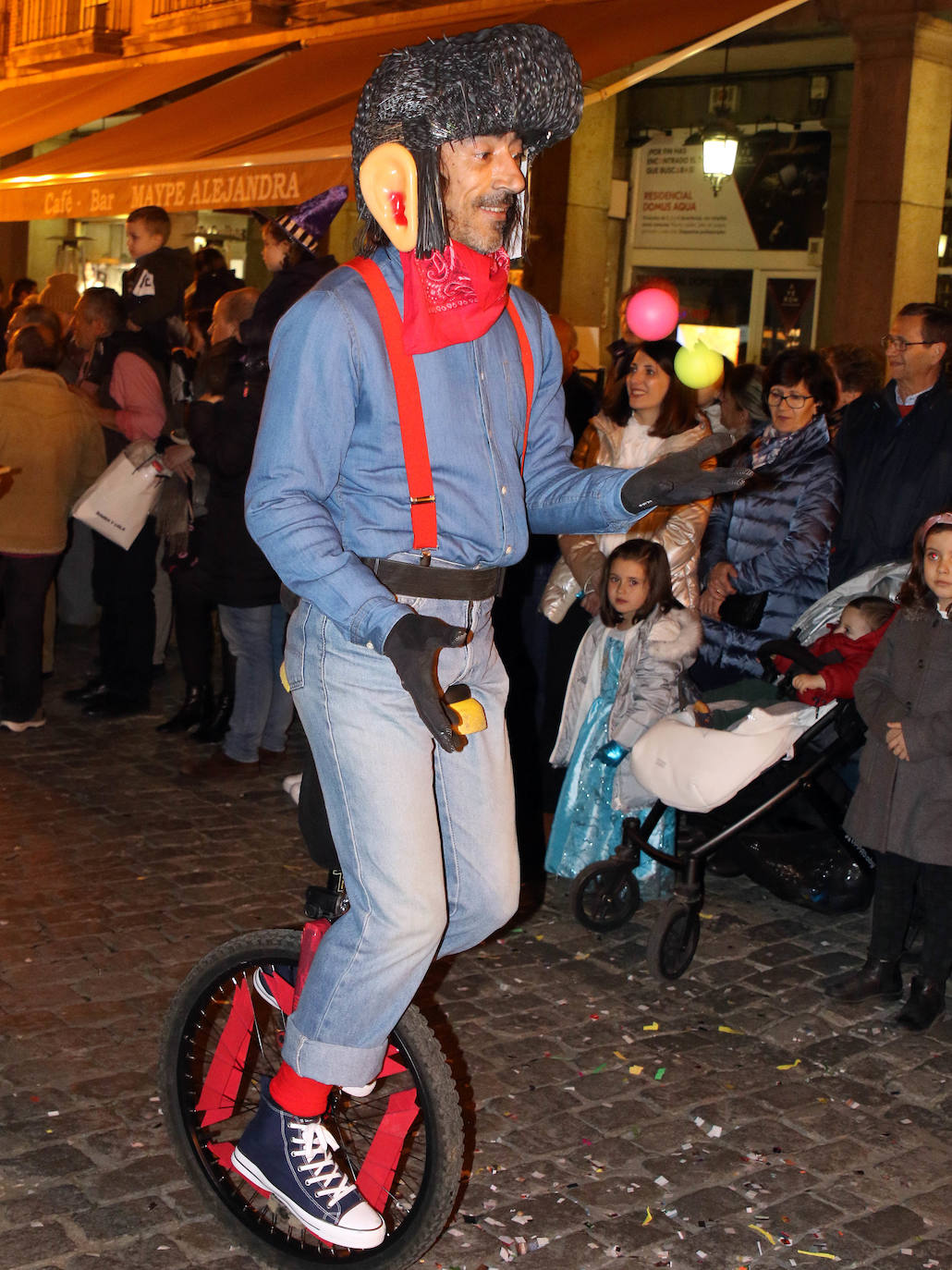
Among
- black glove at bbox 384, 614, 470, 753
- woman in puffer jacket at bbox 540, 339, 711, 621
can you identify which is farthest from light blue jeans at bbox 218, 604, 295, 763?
black glove at bbox 384, 614, 470, 753

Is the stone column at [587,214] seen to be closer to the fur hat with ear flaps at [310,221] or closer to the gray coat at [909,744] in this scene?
the fur hat with ear flaps at [310,221]

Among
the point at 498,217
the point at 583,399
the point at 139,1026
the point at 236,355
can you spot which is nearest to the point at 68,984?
the point at 139,1026

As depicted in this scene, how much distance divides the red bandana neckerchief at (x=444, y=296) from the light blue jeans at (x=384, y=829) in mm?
496

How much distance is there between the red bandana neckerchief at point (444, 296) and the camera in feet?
9.29

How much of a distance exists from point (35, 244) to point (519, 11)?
10.6 meters

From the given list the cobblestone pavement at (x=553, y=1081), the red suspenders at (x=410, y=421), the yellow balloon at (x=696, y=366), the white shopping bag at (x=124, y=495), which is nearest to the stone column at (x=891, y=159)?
the yellow balloon at (x=696, y=366)

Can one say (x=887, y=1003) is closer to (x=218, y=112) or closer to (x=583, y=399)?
(x=583, y=399)

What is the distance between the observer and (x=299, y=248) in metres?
7.52

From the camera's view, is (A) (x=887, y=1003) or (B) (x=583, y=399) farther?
(B) (x=583, y=399)

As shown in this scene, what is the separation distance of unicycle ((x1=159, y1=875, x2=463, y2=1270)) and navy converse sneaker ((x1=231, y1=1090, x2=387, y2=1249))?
0.26ft

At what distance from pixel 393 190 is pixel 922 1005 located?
316 cm

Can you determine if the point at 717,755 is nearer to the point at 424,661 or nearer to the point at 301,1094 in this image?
the point at 301,1094

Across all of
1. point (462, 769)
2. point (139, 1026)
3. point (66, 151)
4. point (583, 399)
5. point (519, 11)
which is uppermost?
point (519, 11)

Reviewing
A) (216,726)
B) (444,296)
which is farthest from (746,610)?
(444,296)
